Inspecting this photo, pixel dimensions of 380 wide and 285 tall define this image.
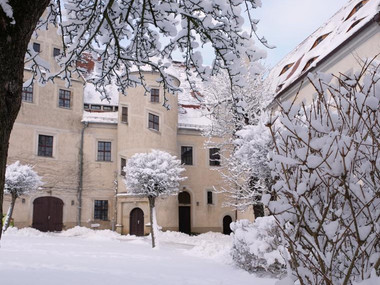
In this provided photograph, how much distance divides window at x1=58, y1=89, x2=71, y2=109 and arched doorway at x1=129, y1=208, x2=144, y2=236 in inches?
312

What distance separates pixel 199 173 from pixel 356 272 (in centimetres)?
2488

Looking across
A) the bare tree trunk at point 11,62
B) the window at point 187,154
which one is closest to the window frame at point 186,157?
the window at point 187,154

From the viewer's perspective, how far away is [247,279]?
26.5 feet

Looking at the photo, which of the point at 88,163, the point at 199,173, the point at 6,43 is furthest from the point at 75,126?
the point at 6,43

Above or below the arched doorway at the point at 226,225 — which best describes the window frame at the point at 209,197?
above

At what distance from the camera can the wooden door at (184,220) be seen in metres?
26.6

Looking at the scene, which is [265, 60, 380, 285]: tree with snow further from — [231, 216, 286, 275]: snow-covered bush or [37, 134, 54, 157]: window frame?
[37, 134, 54, 157]: window frame

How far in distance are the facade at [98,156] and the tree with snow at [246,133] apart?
4166 mm

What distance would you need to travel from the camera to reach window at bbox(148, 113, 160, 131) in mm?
25562

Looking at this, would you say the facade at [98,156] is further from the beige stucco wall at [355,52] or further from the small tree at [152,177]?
the beige stucco wall at [355,52]

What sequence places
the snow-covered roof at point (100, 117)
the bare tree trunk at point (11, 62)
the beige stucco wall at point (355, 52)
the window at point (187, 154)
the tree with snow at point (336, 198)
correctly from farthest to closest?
1. the window at point (187, 154)
2. the snow-covered roof at point (100, 117)
3. the beige stucco wall at point (355, 52)
4. the bare tree trunk at point (11, 62)
5. the tree with snow at point (336, 198)

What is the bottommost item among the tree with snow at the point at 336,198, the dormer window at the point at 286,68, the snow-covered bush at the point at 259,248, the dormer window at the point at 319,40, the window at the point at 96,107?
the snow-covered bush at the point at 259,248

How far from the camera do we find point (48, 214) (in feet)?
78.9

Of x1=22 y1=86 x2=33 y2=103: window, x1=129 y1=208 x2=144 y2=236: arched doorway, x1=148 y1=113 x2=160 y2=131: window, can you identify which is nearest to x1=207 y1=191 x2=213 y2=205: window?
x1=129 y1=208 x2=144 y2=236: arched doorway
